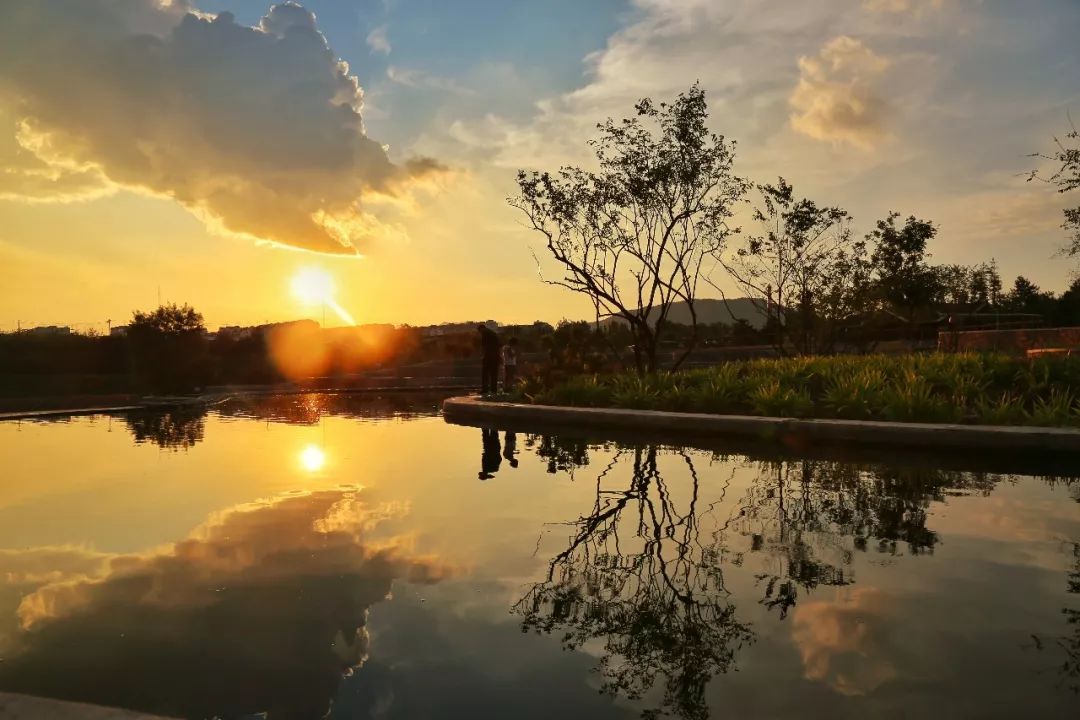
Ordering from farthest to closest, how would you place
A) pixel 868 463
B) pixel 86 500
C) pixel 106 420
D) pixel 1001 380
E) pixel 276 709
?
pixel 106 420
pixel 1001 380
pixel 868 463
pixel 86 500
pixel 276 709

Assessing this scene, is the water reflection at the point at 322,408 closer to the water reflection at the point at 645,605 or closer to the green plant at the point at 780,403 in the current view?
the green plant at the point at 780,403

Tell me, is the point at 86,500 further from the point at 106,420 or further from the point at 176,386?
the point at 176,386

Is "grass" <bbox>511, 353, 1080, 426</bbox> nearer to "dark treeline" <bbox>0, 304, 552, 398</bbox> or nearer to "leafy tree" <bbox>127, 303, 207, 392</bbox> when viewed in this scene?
"dark treeline" <bbox>0, 304, 552, 398</bbox>

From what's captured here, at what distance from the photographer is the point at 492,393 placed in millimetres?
21594

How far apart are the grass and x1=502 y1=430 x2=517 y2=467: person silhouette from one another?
2.99 meters

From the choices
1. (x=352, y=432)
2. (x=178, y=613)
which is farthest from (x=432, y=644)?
(x=352, y=432)

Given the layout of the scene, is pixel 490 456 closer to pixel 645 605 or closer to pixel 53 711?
pixel 645 605

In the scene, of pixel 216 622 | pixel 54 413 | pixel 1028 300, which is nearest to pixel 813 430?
pixel 216 622

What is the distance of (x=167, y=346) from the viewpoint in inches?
1132

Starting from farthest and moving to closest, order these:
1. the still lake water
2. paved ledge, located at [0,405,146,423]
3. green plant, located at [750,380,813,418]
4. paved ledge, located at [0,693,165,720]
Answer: paved ledge, located at [0,405,146,423] → green plant, located at [750,380,813,418] → the still lake water → paved ledge, located at [0,693,165,720]

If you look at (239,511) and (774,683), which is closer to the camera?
(774,683)

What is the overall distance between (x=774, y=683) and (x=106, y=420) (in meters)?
19.5

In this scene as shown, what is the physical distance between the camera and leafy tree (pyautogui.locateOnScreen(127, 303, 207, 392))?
28.7 m

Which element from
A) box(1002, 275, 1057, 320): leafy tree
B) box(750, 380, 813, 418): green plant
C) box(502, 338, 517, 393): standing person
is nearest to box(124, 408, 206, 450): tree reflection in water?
box(502, 338, 517, 393): standing person
